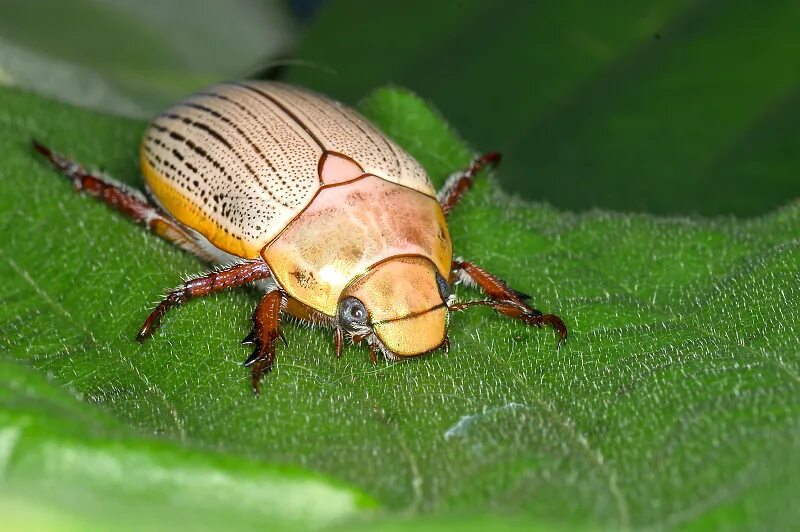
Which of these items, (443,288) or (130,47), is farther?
(130,47)

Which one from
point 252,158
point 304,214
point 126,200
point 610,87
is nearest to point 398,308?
point 304,214

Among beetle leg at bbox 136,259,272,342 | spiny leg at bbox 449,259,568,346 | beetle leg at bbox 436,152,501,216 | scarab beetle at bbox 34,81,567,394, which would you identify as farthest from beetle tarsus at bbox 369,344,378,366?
beetle leg at bbox 436,152,501,216

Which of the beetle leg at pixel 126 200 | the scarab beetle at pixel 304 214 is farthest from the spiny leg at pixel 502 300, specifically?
the beetle leg at pixel 126 200

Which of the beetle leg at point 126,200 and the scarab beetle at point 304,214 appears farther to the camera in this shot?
the beetle leg at point 126,200

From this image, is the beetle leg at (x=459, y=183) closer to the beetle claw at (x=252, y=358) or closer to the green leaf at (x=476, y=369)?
the green leaf at (x=476, y=369)

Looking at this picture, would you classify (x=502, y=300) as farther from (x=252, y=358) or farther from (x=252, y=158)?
(x=252, y=158)

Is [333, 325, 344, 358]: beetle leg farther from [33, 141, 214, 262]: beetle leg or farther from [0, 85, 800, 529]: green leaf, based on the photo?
[33, 141, 214, 262]: beetle leg
